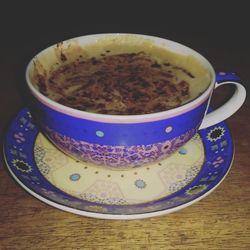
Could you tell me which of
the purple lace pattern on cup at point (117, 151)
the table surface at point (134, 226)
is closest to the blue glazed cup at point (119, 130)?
the purple lace pattern on cup at point (117, 151)

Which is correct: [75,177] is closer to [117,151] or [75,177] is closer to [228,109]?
[117,151]

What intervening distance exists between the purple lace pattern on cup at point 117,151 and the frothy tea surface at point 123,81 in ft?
0.24

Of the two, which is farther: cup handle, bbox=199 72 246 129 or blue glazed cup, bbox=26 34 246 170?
cup handle, bbox=199 72 246 129

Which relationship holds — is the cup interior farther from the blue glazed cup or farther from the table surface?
the table surface

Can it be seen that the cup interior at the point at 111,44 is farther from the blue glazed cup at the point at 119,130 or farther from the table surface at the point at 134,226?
the table surface at the point at 134,226

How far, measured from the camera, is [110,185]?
2.32 feet

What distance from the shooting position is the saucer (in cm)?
62

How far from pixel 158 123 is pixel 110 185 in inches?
6.8

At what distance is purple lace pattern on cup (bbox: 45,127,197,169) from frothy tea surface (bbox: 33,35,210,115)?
0.07m

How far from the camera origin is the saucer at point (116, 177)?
622 millimetres

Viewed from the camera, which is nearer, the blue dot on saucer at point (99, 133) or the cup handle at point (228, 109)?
the blue dot on saucer at point (99, 133)

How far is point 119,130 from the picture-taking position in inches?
24.3

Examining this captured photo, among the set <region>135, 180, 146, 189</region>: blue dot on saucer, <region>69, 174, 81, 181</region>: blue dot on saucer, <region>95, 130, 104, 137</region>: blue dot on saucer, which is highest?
<region>95, 130, 104, 137</region>: blue dot on saucer

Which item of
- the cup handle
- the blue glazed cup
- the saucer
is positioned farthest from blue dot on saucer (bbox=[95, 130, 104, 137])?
the cup handle
